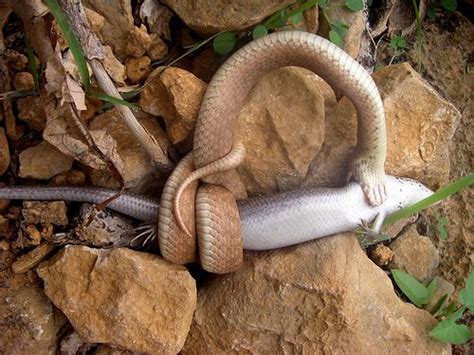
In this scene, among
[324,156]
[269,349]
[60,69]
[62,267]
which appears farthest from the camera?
[324,156]

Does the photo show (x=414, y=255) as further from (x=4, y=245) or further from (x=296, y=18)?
(x=4, y=245)

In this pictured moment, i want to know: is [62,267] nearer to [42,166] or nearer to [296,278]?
[42,166]

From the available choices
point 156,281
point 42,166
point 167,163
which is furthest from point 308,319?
point 42,166

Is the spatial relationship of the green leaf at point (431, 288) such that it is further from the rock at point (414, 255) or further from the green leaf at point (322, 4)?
the green leaf at point (322, 4)

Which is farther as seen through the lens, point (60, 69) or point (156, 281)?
point (156, 281)

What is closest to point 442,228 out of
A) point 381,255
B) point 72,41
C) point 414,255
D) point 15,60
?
point 414,255

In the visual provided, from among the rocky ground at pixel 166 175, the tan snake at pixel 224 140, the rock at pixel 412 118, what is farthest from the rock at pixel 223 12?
the rock at pixel 412 118
